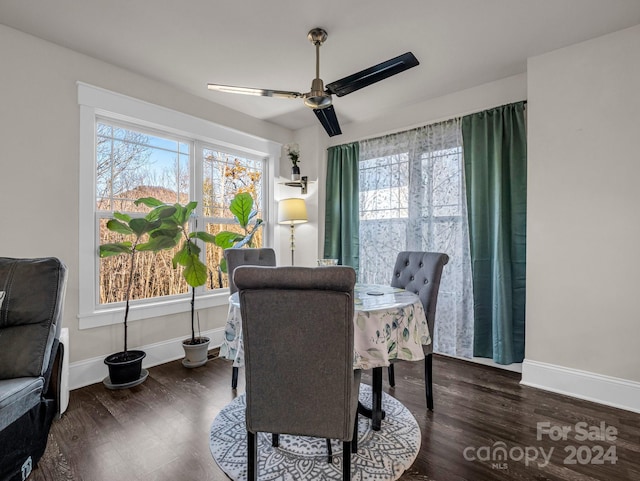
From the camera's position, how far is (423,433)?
1.92m

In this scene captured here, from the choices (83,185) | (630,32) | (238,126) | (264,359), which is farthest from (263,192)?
(630,32)

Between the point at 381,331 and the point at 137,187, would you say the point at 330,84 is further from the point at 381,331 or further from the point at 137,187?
the point at 137,187

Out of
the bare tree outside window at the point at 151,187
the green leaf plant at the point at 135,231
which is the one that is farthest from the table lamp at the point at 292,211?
the green leaf plant at the point at 135,231

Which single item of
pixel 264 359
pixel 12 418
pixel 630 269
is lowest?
pixel 12 418

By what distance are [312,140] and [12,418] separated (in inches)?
148

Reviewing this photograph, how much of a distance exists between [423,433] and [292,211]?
2.65 meters

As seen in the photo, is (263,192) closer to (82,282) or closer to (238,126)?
(238,126)

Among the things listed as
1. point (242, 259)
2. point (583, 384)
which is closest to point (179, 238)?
point (242, 259)

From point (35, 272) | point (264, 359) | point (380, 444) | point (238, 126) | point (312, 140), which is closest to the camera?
point (264, 359)

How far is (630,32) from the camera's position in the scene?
2.26m

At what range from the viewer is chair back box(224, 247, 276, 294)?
2.63m

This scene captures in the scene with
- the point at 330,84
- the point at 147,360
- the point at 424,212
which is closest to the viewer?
the point at 330,84

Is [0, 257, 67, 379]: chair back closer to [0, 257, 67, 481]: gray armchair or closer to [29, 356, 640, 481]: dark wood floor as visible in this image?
[0, 257, 67, 481]: gray armchair

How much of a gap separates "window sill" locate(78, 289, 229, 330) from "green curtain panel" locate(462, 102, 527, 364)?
2.69 metres
